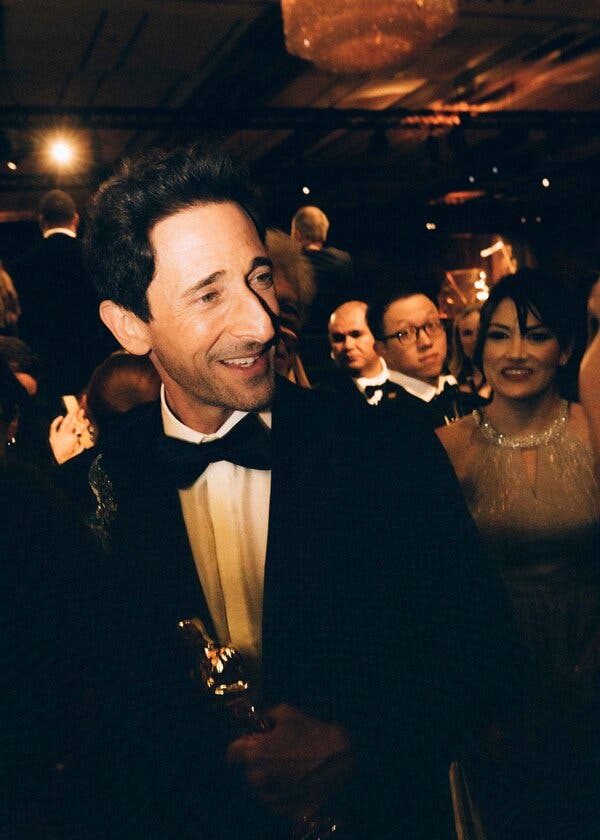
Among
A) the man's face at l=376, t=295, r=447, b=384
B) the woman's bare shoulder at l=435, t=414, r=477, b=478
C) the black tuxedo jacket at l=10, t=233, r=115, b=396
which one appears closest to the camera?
the woman's bare shoulder at l=435, t=414, r=477, b=478

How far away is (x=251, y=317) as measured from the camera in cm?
126

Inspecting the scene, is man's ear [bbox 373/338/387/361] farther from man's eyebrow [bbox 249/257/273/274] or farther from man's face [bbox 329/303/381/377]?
man's eyebrow [bbox 249/257/273/274]

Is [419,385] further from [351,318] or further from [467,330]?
[351,318]

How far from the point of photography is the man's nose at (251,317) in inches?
49.4

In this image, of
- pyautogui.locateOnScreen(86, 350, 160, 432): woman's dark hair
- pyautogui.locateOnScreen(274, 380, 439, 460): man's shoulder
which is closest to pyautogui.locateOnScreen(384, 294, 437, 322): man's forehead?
pyautogui.locateOnScreen(86, 350, 160, 432): woman's dark hair

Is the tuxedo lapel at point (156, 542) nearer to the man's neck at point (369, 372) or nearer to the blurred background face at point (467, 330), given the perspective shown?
the blurred background face at point (467, 330)

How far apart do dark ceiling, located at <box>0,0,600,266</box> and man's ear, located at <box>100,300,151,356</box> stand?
3.57 m

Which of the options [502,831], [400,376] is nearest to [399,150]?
[400,376]

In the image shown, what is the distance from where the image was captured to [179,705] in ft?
3.80

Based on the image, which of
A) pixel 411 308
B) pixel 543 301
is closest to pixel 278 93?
pixel 411 308

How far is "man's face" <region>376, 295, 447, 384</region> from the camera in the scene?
397cm

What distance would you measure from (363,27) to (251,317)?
127 inches

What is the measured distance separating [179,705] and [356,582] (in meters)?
0.32

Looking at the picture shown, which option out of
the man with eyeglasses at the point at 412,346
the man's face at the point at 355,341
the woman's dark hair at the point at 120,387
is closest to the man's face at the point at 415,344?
the man with eyeglasses at the point at 412,346
